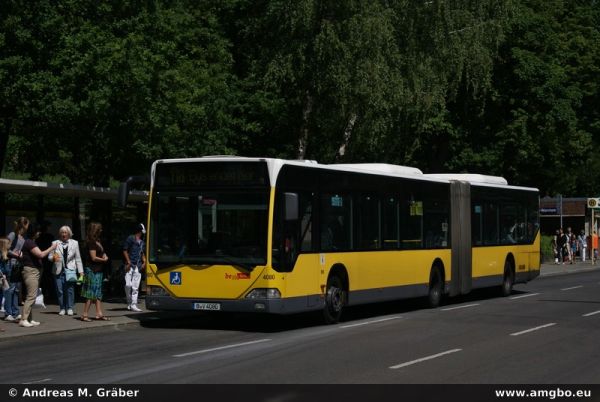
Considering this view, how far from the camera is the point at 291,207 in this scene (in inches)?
688

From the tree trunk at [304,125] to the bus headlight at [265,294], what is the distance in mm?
17380

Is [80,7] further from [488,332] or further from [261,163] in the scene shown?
[488,332]

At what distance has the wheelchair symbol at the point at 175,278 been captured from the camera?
17938 mm

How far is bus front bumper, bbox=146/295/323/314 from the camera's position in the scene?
1730 centimetres

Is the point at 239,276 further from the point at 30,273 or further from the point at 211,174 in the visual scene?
the point at 30,273

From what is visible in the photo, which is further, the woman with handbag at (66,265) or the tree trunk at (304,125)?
the tree trunk at (304,125)

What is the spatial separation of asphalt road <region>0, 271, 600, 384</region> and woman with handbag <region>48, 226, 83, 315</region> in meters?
1.80

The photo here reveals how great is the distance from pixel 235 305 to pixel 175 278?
123 centimetres

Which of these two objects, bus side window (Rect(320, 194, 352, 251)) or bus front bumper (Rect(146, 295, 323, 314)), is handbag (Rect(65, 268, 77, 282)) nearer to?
bus front bumper (Rect(146, 295, 323, 314))

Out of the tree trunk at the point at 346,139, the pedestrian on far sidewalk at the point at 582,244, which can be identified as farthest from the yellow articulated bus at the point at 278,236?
the pedestrian on far sidewalk at the point at 582,244

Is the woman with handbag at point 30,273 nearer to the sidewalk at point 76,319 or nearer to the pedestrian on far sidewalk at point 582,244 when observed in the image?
the sidewalk at point 76,319

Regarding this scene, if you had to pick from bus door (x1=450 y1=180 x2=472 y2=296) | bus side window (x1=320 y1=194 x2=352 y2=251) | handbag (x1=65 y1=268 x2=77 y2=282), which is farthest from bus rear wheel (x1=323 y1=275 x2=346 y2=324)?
bus door (x1=450 y1=180 x2=472 y2=296)

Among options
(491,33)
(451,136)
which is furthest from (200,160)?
(451,136)
